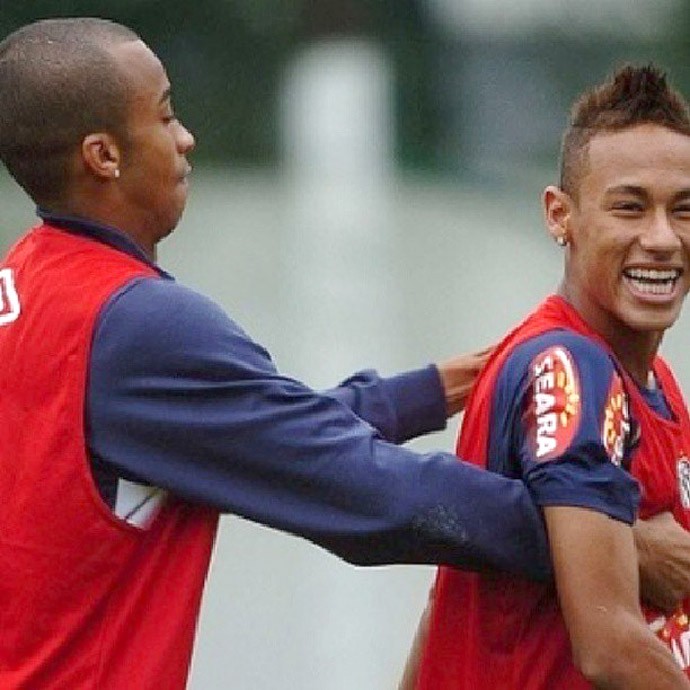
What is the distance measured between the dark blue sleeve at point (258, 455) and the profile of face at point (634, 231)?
321mm

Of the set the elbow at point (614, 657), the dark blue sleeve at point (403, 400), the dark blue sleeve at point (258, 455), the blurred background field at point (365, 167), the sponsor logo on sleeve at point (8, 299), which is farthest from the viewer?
the blurred background field at point (365, 167)

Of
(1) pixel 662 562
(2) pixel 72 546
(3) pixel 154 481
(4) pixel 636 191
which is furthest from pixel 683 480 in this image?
(2) pixel 72 546

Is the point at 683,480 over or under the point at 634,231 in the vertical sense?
under

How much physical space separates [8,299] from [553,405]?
29.3 inches

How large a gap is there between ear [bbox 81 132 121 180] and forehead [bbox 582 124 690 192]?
63 cm

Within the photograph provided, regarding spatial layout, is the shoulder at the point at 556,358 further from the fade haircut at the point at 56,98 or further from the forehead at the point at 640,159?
the fade haircut at the point at 56,98

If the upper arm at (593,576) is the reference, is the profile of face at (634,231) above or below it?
above

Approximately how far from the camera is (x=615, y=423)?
356 cm

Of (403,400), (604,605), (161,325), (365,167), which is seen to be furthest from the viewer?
(365,167)

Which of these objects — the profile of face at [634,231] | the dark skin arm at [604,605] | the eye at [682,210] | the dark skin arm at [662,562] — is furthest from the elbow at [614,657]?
the eye at [682,210]

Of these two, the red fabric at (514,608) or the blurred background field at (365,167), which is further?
the blurred background field at (365,167)

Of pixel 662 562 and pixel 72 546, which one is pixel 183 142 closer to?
pixel 72 546

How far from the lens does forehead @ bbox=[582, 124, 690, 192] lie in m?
3.69

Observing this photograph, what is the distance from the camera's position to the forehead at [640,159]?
3688 mm
